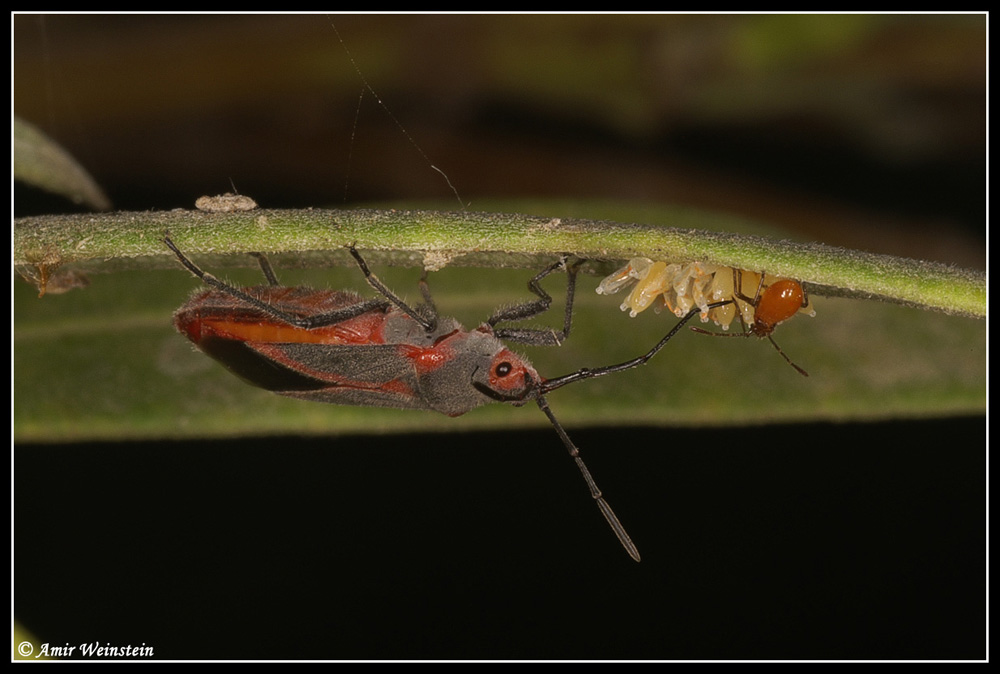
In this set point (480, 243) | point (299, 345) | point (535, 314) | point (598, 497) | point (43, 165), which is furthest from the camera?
point (598, 497)

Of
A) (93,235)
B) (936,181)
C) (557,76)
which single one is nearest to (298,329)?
(93,235)

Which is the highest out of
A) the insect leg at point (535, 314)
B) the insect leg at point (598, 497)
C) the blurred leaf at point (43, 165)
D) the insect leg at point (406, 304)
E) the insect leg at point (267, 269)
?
the blurred leaf at point (43, 165)

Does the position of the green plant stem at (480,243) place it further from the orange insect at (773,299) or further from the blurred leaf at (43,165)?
the blurred leaf at (43,165)

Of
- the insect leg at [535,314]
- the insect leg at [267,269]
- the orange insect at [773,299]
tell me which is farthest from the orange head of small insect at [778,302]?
the insect leg at [267,269]

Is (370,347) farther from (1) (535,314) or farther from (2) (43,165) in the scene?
(2) (43,165)

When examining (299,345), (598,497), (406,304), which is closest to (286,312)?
(299,345)

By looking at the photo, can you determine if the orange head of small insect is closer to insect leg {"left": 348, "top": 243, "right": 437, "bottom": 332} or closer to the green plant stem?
the green plant stem

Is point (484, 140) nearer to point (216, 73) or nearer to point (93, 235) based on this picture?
point (216, 73)
